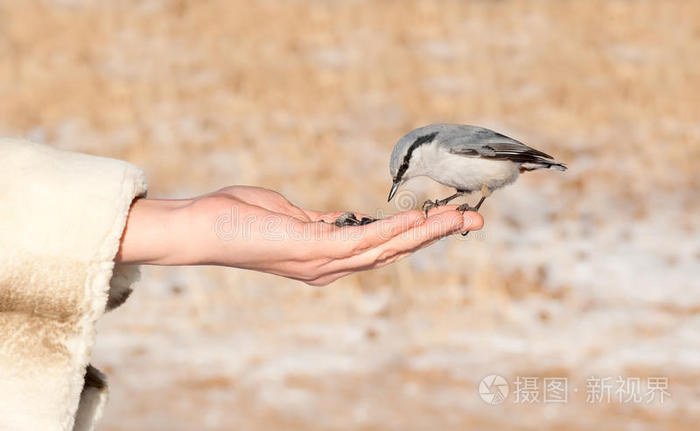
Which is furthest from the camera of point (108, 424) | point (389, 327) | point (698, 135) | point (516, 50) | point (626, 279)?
point (516, 50)

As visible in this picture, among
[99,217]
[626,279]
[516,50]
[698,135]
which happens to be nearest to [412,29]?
[516,50]

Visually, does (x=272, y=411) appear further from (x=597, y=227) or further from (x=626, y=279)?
(x=597, y=227)

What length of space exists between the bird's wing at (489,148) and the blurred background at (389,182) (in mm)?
2993

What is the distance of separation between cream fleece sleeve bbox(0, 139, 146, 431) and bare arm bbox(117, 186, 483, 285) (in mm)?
250

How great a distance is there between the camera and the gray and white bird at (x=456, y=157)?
160 inches

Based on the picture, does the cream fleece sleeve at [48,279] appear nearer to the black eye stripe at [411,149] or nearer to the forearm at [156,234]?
the forearm at [156,234]

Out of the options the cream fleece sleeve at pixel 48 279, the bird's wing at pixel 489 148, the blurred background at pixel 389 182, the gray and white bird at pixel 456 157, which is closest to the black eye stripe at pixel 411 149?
the gray and white bird at pixel 456 157

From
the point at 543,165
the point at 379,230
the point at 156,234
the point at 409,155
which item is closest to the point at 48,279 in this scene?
the point at 156,234

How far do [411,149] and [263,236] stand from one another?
1.34m

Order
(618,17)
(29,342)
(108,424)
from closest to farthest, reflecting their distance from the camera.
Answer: (29,342) < (108,424) < (618,17)

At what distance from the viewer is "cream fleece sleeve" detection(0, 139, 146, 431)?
2197mm

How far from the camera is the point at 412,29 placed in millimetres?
16703

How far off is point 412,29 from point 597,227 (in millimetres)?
7761

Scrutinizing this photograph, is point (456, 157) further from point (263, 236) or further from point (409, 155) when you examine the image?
point (263, 236)
